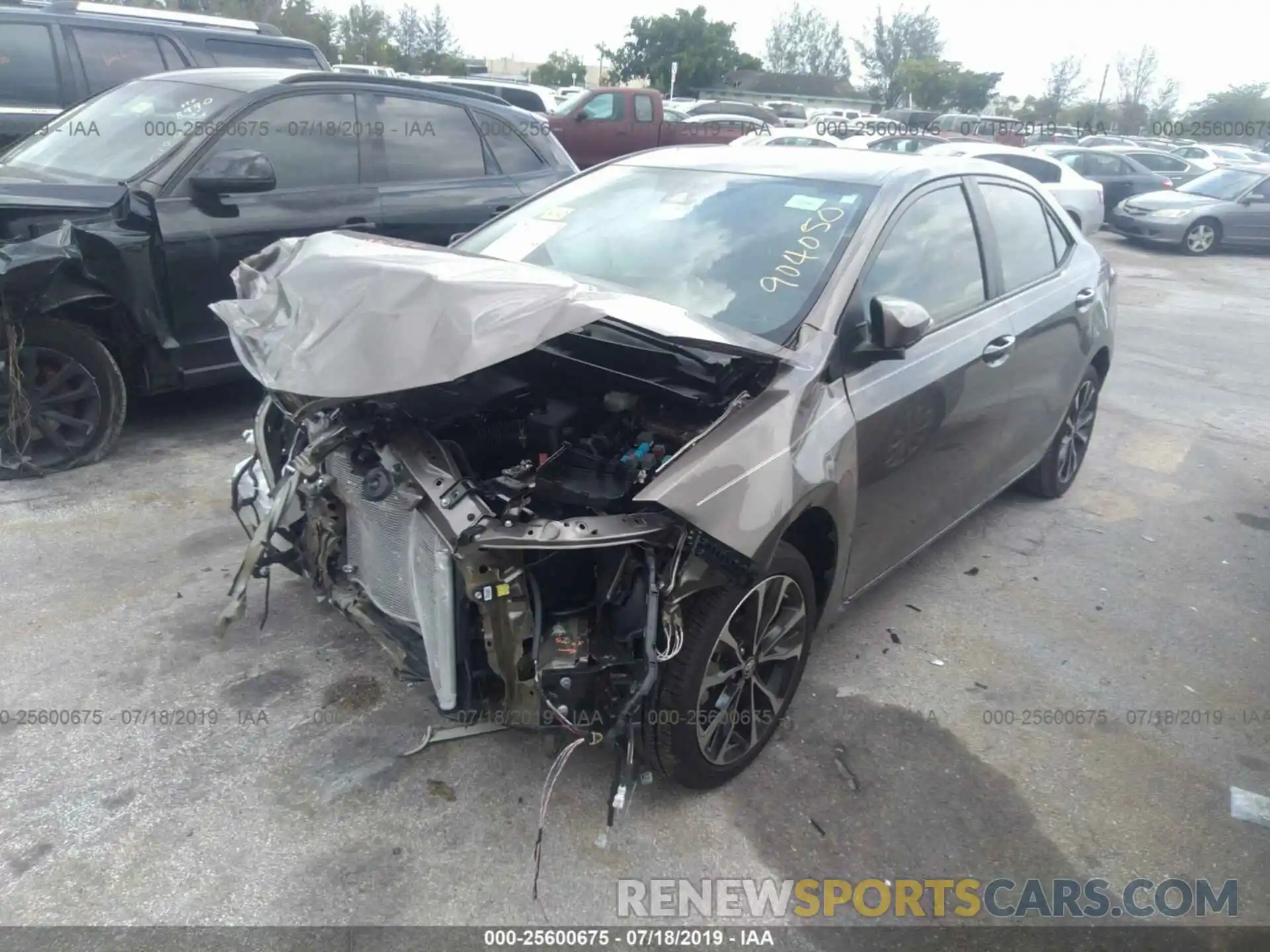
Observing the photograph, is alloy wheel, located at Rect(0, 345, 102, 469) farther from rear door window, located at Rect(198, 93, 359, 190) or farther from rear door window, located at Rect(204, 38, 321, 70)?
rear door window, located at Rect(204, 38, 321, 70)

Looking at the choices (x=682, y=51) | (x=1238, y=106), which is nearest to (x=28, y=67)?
(x=682, y=51)

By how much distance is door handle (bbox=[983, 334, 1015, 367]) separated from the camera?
3797 millimetres

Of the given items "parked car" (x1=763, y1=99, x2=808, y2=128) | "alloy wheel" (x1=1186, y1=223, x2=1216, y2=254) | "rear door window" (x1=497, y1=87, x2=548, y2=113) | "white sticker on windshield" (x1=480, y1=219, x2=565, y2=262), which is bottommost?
"alloy wheel" (x1=1186, y1=223, x2=1216, y2=254)

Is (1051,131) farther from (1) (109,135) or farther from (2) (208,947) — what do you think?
(2) (208,947)

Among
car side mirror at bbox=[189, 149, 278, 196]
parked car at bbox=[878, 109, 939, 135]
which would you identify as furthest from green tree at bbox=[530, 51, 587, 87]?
car side mirror at bbox=[189, 149, 278, 196]

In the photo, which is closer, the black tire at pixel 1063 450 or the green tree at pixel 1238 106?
the black tire at pixel 1063 450

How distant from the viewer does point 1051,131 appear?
29922 millimetres

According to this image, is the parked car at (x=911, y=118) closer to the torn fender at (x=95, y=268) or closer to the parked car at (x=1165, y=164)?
the parked car at (x=1165, y=164)

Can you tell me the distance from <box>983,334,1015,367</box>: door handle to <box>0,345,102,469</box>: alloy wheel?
166 inches

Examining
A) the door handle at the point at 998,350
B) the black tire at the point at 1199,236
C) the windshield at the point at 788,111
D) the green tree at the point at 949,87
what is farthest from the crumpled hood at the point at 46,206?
the green tree at the point at 949,87

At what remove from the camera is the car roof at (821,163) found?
11.6 feet

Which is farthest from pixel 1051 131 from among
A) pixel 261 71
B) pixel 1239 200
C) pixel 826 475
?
pixel 826 475

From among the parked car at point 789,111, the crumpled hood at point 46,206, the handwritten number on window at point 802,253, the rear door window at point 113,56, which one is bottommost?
the parked car at point 789,111

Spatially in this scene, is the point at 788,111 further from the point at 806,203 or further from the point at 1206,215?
the point at 806,203
